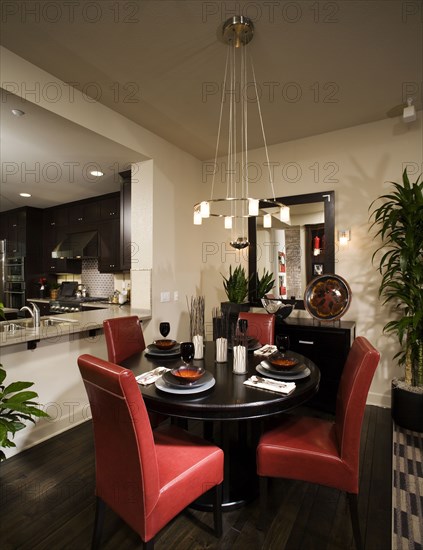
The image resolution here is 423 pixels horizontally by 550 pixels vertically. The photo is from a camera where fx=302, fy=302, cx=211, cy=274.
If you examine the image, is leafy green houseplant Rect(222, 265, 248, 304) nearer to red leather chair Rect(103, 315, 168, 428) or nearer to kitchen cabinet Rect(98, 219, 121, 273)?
red leather chair Rect(103, 315, 168, 428)

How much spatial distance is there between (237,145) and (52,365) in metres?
3.08

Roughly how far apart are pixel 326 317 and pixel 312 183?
59.2 inches

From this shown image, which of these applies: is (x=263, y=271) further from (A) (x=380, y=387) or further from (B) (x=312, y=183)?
(A) (x=380, y=387)

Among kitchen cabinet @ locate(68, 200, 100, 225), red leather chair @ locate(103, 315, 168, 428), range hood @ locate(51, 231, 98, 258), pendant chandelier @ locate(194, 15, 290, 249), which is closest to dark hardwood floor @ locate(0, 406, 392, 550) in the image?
red leather chair @ locate(103, 315, 168, 428)

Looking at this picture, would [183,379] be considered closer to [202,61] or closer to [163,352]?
[163,352]

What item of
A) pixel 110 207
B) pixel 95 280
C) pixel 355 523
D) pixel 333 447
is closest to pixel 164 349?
pixel 333 447

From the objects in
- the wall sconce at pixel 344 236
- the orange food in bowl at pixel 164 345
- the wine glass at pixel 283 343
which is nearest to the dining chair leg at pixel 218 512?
the wine glass at pixel 283 343

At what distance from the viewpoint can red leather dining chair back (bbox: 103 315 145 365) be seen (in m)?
2.17

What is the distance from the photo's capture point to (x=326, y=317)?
3080 mm

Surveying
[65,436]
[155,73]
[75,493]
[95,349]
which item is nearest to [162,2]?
[155,73]

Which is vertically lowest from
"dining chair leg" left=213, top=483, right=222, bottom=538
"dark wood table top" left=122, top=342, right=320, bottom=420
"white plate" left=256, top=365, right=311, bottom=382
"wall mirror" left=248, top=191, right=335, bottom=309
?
"dining chair leg" left=213, top=483, right=222, bottom=538

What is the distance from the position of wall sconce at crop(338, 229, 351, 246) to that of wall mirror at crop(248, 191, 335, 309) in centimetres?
7

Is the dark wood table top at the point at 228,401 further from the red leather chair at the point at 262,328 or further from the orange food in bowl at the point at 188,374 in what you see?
the red leather chair at the point at 262,328

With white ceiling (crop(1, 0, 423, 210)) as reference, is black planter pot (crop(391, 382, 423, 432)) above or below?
below
